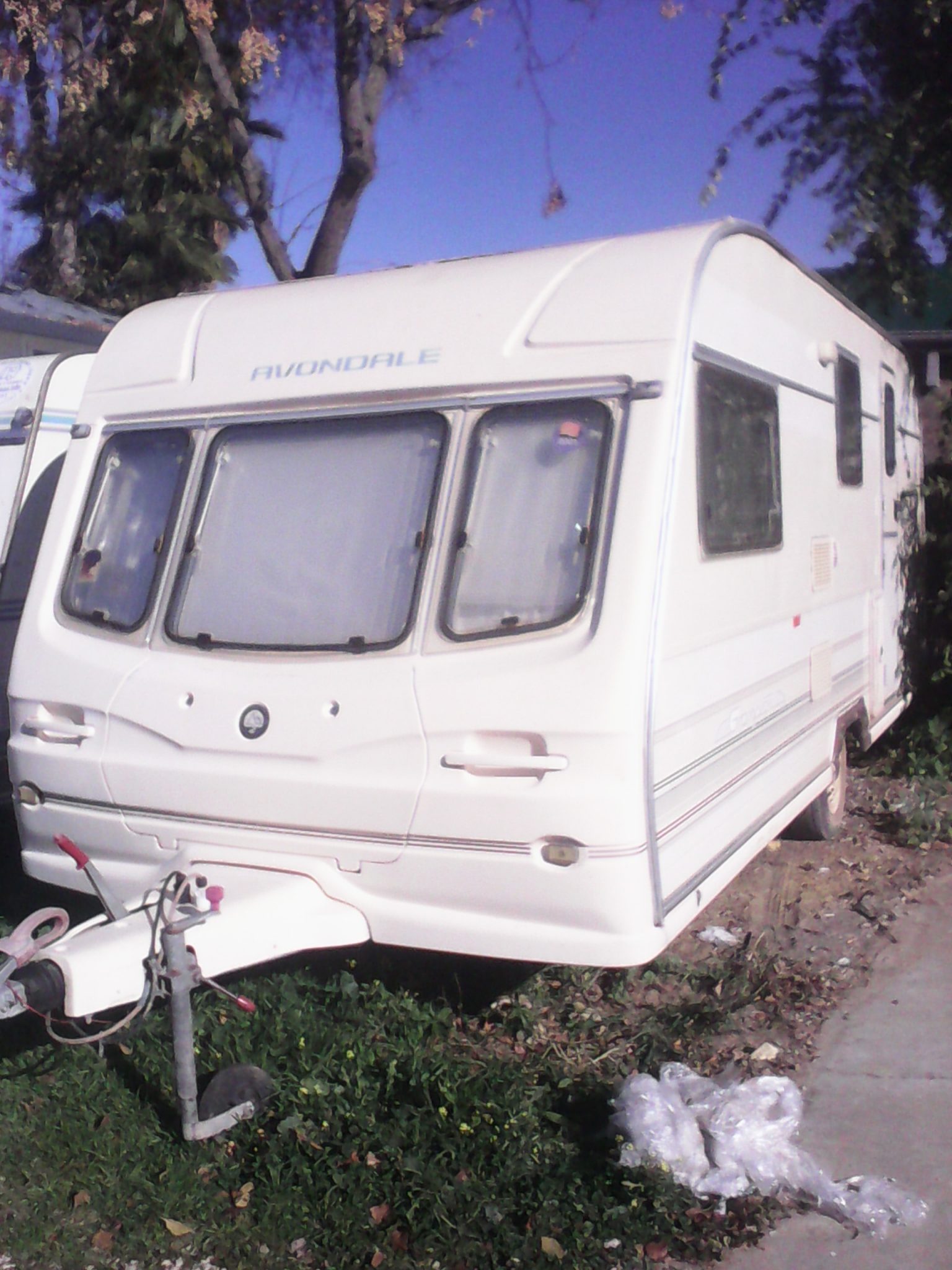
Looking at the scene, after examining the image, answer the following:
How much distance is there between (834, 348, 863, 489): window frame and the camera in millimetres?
5863

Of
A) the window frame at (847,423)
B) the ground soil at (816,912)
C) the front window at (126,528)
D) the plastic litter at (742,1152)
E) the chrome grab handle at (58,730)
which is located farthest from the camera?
the window frame at (847,423)

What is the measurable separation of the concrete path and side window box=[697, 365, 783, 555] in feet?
6.00

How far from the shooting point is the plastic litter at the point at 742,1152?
3443 millimetres

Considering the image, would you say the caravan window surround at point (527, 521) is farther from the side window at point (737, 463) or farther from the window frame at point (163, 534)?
the window frame at point (163, 534)

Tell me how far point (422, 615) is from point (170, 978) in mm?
1303

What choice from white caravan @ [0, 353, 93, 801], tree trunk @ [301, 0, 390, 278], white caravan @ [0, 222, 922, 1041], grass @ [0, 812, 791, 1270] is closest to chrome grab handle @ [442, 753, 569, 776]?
white caravan @ [0, 222, 922, 1041]

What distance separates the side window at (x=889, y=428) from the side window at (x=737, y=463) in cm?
242

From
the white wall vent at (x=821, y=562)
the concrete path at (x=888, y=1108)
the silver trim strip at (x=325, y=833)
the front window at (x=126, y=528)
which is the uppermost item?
the front window at (x=126, y=528)

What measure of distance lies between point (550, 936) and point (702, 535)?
137cm

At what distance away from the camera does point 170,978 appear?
139 inches

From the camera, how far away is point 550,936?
3.69 metres

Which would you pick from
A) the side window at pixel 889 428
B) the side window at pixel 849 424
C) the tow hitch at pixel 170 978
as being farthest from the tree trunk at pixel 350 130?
the tow hitch at pixel 170 978

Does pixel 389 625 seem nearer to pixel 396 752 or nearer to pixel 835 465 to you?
pixel 396 752

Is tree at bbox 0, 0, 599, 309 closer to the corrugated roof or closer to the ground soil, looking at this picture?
the corrugated roof
